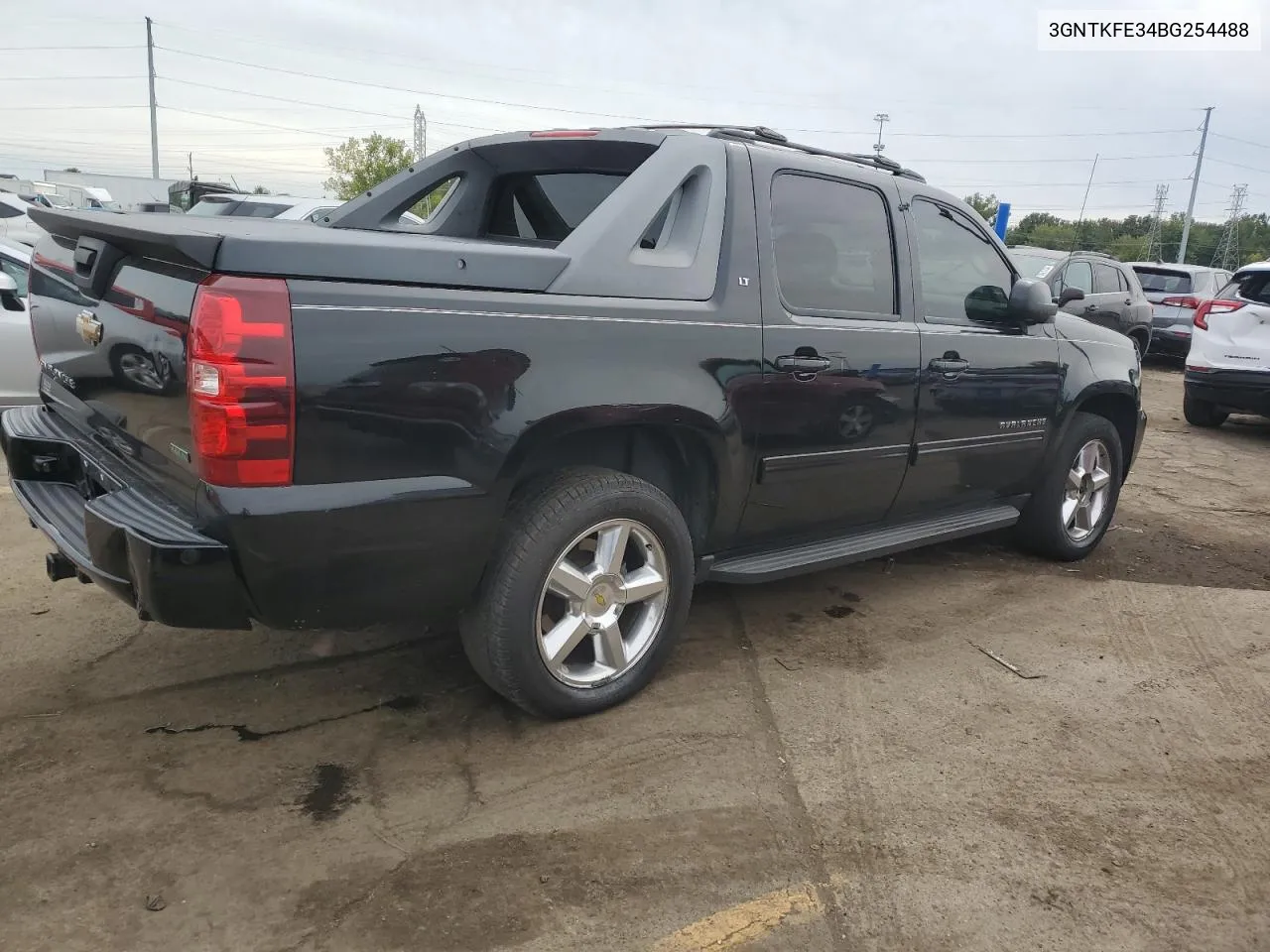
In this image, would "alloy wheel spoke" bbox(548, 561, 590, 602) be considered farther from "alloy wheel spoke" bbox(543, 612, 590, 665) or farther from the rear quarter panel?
the rear quarter panel

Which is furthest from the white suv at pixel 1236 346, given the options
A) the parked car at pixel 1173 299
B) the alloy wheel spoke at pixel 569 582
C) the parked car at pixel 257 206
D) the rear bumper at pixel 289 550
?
the parked car at pixel 257 206

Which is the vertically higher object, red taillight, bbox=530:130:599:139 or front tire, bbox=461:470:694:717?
red taillight, bbox=530:130:599:139

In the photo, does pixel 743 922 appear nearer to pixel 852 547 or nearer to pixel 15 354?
pixel 852 547

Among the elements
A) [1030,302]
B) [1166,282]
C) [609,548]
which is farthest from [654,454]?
[1166,282]

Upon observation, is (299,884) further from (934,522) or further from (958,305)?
(958,305)

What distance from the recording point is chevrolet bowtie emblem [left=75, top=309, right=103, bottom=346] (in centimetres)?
269

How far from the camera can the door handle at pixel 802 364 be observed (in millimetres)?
3248

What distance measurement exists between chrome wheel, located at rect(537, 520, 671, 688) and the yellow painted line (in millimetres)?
930

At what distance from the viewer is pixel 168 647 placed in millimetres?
3406

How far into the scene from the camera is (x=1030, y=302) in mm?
4105

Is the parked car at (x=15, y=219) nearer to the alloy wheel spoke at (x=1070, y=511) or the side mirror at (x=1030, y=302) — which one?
the side mirror at (x=1030, y=302)

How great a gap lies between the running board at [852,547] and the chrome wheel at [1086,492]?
1.78ft

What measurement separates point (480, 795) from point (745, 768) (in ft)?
2.57

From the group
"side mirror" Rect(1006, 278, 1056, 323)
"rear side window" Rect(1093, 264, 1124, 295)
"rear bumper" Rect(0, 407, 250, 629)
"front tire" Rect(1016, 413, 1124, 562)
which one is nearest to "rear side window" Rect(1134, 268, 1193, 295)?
"rear side window" Rect(1093, 264, 1124, 295)
